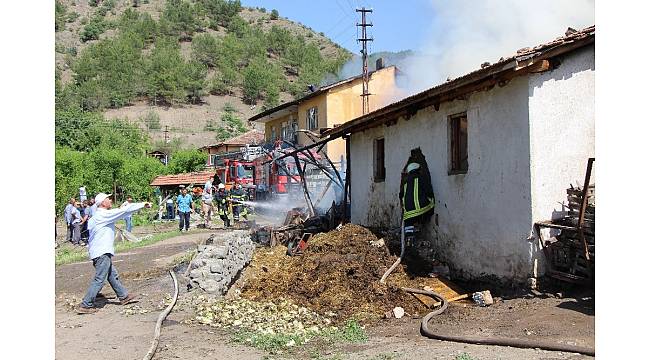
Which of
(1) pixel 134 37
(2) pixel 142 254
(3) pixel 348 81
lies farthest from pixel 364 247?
(1) pixel 134 37

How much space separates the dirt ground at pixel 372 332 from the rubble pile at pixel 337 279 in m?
0.63

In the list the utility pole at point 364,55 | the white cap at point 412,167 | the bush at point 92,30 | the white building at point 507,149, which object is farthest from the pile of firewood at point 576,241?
the bush at point 92,30

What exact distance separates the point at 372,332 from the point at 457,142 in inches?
171

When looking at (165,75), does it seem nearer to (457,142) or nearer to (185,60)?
(185,60)

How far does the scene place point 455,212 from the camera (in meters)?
11.1

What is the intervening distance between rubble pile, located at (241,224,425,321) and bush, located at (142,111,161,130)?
7305 centimetres

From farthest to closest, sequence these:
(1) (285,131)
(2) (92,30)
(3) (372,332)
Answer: (2) (92,30) → (1) (285,131) → (3) (372,332)

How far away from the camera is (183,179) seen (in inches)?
1783

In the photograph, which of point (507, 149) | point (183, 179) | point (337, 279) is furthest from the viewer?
point (183, 179)

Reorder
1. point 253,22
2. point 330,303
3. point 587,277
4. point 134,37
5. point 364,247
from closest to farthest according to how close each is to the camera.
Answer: point 587,277
point 330,303
point 364,247
point 134,37
point 253,22

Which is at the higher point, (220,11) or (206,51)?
(220,11)

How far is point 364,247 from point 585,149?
4377 mm

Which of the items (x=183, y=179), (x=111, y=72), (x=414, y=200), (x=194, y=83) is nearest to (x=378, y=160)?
(x=414, y=200)

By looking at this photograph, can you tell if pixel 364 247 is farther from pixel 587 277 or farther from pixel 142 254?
pixel 142 254
